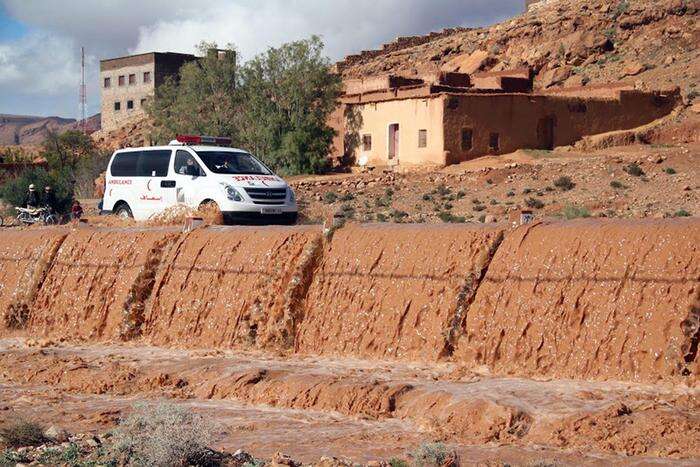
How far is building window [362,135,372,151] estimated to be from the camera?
45938 mm

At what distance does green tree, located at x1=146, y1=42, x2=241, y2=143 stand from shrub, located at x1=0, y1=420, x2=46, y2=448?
40.3 m

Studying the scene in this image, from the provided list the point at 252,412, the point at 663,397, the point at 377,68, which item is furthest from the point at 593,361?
the point at 377,68

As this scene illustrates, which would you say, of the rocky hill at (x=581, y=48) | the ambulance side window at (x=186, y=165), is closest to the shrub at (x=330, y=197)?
the ambulance side window at (x=186, y=165)

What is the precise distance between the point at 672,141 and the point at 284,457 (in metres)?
38.5

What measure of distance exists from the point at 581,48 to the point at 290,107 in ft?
72.1

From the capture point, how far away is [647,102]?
48031mm

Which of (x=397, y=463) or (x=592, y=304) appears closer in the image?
(x=397, y=463)

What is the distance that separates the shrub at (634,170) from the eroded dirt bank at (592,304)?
24.3 m

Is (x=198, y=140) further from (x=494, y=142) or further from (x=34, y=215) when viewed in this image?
(x=494, y=142)

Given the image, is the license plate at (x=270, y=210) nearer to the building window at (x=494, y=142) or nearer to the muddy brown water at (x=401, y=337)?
the muddy brown water at (x=401, y=337)

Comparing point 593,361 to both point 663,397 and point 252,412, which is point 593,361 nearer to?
point 663,397

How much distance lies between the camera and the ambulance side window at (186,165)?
2191 cm

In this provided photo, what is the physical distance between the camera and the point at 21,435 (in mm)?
Answer: 11398

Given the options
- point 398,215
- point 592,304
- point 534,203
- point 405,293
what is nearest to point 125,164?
point 405,293
